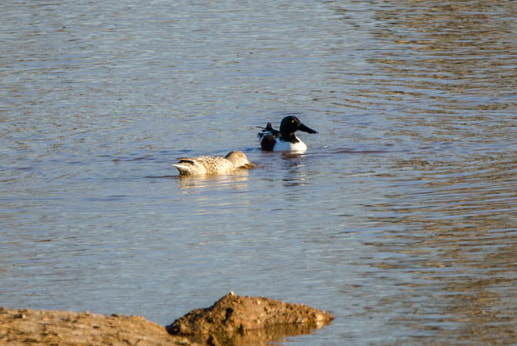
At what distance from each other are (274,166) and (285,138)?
1.41 metres

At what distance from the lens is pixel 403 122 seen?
17.3 metres

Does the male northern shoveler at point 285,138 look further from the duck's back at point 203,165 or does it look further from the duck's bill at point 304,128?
the duck's back at point 203,165

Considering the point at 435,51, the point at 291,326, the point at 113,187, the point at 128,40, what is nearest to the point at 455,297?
the point at 291,326

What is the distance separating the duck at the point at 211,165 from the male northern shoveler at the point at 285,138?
1.94 metres

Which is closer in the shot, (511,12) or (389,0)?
(511,12)

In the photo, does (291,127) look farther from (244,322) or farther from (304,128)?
(244,322)

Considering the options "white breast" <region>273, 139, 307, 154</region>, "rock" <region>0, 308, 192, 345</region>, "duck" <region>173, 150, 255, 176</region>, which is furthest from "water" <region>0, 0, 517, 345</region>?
"rock" <region>0, 308, 192, 345</region>

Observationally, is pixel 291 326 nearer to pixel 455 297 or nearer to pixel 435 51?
pixel 455 297

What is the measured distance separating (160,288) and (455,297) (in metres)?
2.37

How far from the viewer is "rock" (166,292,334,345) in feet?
24.4

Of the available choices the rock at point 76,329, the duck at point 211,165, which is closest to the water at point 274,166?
the duck at point 211,165

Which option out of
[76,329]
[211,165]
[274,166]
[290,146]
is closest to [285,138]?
[290,146]

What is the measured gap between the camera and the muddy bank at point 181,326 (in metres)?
6.99

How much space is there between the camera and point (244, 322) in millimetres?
7539
